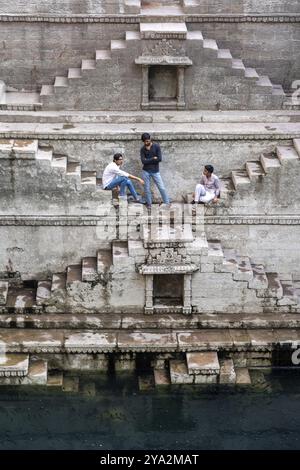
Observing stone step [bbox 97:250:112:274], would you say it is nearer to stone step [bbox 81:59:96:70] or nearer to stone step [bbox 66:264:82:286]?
stone step [bbox 66:264:82:286]

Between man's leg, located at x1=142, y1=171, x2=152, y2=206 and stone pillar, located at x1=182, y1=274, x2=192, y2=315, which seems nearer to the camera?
stone pillar, located at x1=182, y1=274, x2=192, y2=315

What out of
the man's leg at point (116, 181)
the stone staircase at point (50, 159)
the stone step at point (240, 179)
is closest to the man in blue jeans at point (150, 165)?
the man's leg at point (116, 181)

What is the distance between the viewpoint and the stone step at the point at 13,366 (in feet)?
68.3

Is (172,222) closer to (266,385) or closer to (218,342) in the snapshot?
(218,342)

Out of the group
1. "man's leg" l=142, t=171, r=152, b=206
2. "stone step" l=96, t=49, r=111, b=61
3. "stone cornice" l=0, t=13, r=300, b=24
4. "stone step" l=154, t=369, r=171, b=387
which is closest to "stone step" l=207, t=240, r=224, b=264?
"man's leg" l=142, t=171, r=152, b=206

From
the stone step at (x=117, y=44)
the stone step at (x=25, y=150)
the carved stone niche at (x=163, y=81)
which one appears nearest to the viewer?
the stone step at (x=25, y=150)

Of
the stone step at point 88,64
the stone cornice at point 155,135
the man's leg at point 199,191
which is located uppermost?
the stone step at point 88,64

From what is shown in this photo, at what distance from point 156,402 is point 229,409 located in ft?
5.24

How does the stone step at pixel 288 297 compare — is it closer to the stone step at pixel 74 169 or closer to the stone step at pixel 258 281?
the stone step at pixel 258 281

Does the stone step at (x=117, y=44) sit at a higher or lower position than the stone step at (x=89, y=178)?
higher

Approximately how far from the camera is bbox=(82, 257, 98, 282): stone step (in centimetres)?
2148

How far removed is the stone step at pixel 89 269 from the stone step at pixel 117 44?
4.99 metres

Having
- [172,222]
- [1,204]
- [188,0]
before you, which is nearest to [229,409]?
[172,222]

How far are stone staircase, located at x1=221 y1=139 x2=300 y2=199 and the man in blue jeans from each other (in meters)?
1.41
